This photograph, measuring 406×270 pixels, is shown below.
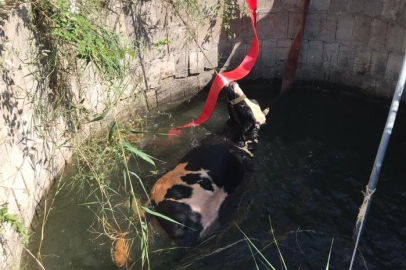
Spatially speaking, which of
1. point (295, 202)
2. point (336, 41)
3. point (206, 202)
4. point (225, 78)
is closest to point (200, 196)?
point (206, 202)

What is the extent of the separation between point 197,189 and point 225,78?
242 centimetres

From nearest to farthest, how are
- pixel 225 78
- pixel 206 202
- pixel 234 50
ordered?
pixel 206 202 < pixel 225 78 < pixel 234 50

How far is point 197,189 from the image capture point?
427 centimetres

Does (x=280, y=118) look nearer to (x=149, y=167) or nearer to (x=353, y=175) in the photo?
(x=353, y=175)

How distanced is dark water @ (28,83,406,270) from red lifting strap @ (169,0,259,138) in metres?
0.20

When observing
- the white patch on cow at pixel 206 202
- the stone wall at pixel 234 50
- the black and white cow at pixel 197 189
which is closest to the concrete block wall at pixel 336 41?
the stone wall at pixel 234 50

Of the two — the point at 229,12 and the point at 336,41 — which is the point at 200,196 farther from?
the point at 336,41

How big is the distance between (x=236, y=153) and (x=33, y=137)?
237 centimetres

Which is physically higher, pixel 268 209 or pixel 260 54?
pixel 260 54

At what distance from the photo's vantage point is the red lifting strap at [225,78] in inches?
237

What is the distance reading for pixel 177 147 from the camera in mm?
5781

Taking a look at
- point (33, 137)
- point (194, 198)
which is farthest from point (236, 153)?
point (33, 137)

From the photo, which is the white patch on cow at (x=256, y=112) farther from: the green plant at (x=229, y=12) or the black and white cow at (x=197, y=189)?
the green plant at (x=229, y=12)

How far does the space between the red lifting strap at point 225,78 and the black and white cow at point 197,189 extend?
896mm
